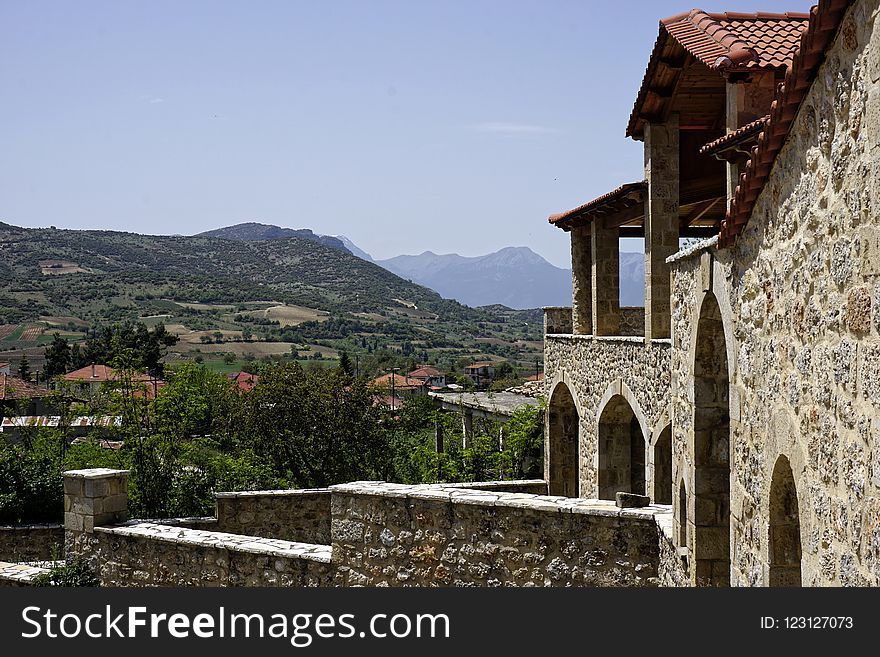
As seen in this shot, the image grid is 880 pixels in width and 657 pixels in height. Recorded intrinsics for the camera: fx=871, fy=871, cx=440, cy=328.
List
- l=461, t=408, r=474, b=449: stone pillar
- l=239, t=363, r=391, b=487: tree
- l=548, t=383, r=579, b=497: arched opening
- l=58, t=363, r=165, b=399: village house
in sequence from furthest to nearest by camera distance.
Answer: l=461, t=408, r=474, b=449: stone pillar → l=239, t=363, r=391, b=487: tree → l=58, t=363, r=165, b=399: village house → l=548, t=383, r=579, b=497: arched opening

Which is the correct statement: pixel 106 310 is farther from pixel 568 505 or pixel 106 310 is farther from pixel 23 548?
pixel 568 505

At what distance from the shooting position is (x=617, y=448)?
15086 mm

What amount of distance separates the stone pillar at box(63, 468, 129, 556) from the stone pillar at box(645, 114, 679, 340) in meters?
7.98

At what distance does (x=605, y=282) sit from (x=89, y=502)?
9061mm

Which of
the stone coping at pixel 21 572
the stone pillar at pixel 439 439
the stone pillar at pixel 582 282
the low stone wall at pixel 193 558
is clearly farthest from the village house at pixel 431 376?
the low stone wall at pixel 193 558

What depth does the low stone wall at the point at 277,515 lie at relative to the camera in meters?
12.9

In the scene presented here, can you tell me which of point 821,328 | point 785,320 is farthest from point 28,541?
Result: point 821,328

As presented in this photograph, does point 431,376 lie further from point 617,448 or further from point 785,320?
point 785,320

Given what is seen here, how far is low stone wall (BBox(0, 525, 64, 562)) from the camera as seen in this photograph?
1423cm

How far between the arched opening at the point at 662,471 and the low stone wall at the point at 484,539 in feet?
13.5

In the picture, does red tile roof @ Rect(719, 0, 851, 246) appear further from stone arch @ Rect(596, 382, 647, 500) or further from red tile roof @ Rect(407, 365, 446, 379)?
red tile roof @ Rect(407, 365, 446, 379)

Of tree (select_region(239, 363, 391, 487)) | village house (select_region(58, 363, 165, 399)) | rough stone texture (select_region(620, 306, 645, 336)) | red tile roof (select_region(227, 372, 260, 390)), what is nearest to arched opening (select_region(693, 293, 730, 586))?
rough stone texture (select_region(620, 306, 645, 336))

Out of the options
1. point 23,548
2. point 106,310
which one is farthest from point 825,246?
point 106,310

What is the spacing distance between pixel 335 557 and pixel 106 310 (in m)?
91.1
